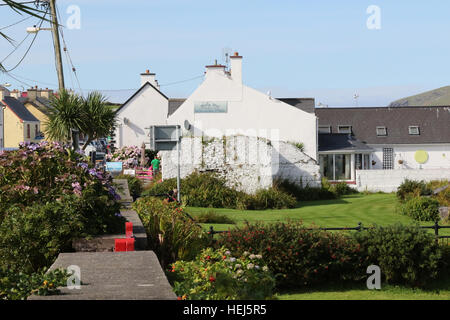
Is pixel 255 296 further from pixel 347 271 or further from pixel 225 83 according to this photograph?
pixel 225 83

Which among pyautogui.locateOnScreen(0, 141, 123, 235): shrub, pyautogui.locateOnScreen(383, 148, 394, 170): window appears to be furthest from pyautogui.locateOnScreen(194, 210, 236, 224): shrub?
pyautogui.locateOnScreen(383, 148, 394, 170): window

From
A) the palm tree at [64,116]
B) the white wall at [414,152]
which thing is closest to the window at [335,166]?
the white wall at [414,152]

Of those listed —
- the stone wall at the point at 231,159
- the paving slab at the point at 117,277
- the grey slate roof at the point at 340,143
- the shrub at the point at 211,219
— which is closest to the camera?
the paving slab at the point at 117,277

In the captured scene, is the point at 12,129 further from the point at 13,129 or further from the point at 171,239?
the point at 171,239

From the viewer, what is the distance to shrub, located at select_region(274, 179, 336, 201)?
33438mm

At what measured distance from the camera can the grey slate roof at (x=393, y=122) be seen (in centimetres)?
4900

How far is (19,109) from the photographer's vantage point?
80125 millimetres

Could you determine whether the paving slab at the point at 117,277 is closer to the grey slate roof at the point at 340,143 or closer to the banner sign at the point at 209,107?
the banner sign at the point at 209,107

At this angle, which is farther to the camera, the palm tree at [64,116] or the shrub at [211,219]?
the palm tree at [64,116]

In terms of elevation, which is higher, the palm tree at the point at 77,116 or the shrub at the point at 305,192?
the palm tree at the point at 77,116

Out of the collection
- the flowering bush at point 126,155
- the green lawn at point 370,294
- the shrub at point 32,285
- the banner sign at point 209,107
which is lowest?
the green lawn at point 370,294

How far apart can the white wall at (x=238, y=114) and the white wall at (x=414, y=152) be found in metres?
9.92

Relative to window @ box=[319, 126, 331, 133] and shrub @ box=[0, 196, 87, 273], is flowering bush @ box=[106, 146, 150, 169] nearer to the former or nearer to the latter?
window @ box=[319, 126, 331, 133]
